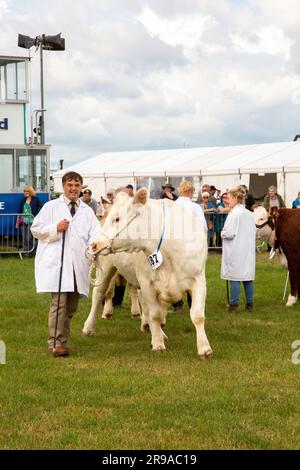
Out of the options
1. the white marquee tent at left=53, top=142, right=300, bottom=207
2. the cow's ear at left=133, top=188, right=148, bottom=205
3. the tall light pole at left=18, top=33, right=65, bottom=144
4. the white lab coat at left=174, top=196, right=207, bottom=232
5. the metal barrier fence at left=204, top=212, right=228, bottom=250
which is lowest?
the metal barrier fence at left=204, top=212, right=228, bottom=250

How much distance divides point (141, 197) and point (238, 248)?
4557mm

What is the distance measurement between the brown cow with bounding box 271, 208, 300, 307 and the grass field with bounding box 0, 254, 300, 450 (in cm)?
162

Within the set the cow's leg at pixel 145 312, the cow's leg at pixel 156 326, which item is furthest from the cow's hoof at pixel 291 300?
the cow's leg at pixel 156 326

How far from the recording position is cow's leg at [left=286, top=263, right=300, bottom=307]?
46.6ft

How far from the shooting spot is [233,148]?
1571 inches

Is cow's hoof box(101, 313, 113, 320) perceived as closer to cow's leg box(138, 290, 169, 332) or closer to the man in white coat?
cow's leg box(138, 290, 169, 332)

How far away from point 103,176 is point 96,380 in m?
35.2

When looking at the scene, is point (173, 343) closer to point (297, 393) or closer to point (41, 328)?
point (41, 328)

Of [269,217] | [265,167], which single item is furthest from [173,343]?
Result: [265,167]

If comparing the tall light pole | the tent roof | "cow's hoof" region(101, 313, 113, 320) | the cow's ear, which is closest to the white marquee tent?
the tent roof

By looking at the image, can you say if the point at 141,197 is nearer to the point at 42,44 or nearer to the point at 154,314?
the point at 154,314

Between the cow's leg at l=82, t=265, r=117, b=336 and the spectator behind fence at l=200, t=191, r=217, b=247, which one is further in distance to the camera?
the spectator behind fence at l=200, t=191, r=217, b=247

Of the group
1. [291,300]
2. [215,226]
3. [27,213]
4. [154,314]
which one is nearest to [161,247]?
[154,314]

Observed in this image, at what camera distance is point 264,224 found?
49.6 ft
